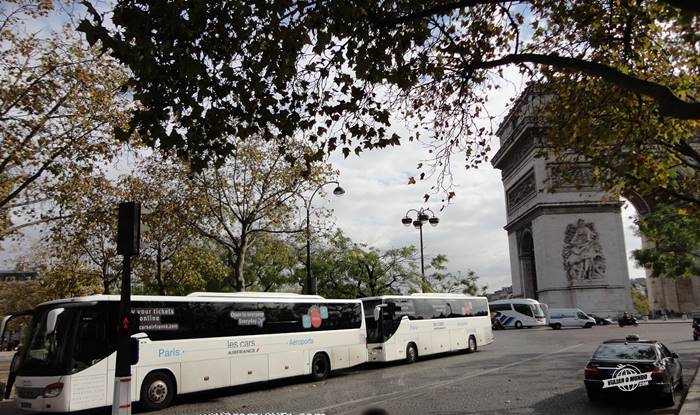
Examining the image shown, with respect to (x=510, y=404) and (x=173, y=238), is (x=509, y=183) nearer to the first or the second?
(x=173, y=238)

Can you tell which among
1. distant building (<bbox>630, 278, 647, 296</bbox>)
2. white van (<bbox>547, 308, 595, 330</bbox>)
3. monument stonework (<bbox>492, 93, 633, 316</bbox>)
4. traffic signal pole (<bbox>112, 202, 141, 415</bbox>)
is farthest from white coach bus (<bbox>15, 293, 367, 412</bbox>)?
distant building (<bbox>630, 278, 647, 296</bbox>)

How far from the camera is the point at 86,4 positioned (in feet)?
19.5

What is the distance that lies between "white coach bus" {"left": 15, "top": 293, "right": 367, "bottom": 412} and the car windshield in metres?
8.99

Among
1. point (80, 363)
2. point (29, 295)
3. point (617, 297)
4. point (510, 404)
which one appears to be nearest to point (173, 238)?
point (80, 363)

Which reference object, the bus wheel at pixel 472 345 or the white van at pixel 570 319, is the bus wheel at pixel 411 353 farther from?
the white van at pixel 570 319

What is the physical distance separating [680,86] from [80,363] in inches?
547

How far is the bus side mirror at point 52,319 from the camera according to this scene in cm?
1181

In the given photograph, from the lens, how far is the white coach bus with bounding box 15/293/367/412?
40.2ft

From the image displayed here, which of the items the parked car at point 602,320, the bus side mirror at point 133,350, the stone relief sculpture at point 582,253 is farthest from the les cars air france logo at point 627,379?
the stone relief sculpture at point 582,253

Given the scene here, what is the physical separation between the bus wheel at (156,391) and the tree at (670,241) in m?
18.4

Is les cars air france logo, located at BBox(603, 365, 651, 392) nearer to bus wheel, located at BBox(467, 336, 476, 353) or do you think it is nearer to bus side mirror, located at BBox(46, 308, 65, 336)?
bus side mirror, located at BBox(46, 308, 65, 336)

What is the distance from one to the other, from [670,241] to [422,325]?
41.4ft

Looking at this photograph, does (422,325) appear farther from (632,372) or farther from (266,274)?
(266,274)

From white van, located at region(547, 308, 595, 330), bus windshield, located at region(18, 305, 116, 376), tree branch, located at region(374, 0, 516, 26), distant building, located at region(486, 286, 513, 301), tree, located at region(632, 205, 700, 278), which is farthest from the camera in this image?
distant building, located at region(486, 286, 513, 301)
